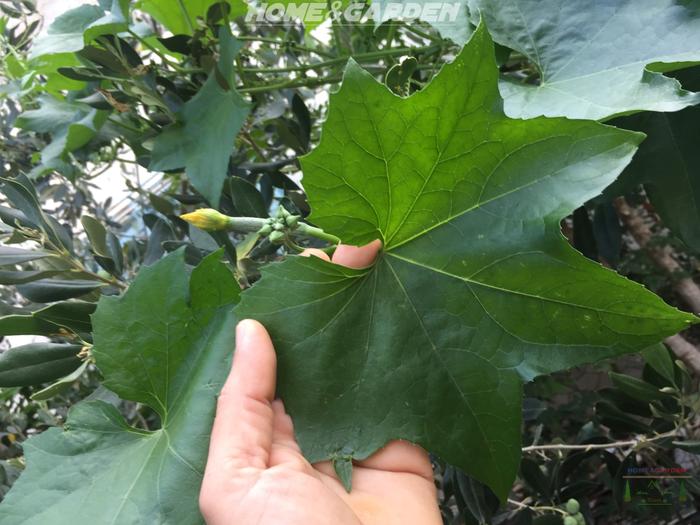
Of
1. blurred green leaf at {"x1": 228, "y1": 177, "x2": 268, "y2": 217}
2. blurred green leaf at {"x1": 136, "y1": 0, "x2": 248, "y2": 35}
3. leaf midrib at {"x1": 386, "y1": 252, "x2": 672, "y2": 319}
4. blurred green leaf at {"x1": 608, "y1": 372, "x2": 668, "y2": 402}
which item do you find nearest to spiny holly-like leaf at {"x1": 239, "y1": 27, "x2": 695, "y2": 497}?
leaf midrib at {"x1": 386, "y1": 252, "x2": 672, "y2": 319}

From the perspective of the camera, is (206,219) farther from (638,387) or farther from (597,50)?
(638,387)

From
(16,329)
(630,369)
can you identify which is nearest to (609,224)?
(630,369)

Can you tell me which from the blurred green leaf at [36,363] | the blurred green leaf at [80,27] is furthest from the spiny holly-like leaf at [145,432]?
the blurred green leaf at [80,27]

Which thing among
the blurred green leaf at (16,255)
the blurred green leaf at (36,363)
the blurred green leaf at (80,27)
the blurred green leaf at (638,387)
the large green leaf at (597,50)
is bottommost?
the blurred green leaf at (638,387)

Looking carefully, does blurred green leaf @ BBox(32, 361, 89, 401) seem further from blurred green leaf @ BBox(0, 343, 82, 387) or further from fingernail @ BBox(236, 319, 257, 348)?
fingernail @ BBox(236, 319, 257, 348)

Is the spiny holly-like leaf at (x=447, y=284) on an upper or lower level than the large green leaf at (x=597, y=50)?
lower

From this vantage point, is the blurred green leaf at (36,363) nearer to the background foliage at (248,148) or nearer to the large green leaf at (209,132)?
the background foliage at (248,148)

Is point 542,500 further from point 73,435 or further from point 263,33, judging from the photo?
point 263,33
